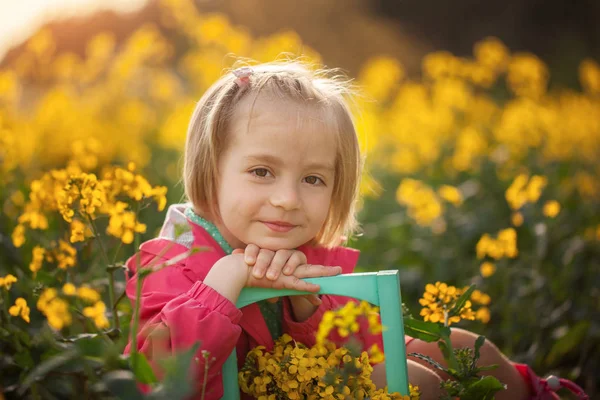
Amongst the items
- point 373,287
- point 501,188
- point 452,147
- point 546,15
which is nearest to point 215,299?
point 373,287

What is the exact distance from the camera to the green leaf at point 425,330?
1.78 metres

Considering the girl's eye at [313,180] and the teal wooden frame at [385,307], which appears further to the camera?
the girl's eye at [313,180]

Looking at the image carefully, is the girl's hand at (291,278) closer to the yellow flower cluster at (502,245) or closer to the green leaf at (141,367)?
the green leaf at (141,367)

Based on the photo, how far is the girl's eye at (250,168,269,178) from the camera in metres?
1.87

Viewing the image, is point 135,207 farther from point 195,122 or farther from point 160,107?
point 160,107

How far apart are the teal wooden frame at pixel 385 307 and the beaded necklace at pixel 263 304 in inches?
14.5

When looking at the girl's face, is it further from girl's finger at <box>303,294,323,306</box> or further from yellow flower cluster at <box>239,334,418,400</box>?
yellow flower cluster at <box>239,334,418,400</box>

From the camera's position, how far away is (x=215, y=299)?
1643 millimetres

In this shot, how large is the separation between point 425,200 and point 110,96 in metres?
3.73

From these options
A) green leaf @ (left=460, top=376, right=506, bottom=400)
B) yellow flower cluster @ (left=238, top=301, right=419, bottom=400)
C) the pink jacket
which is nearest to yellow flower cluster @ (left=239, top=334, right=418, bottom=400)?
yellow flower cluster @ (left=238, top=301, right=419, bottom=400)

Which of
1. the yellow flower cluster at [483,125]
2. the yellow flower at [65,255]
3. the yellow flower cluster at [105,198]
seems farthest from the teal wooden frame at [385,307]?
the yellow flower cluster at [483,125]

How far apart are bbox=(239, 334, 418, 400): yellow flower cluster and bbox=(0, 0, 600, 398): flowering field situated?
0.31m

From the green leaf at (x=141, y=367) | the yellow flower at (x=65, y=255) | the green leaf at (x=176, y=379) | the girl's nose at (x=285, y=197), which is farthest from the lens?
the yellow flower at (x=65, y=255)

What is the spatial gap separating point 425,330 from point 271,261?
449mm
